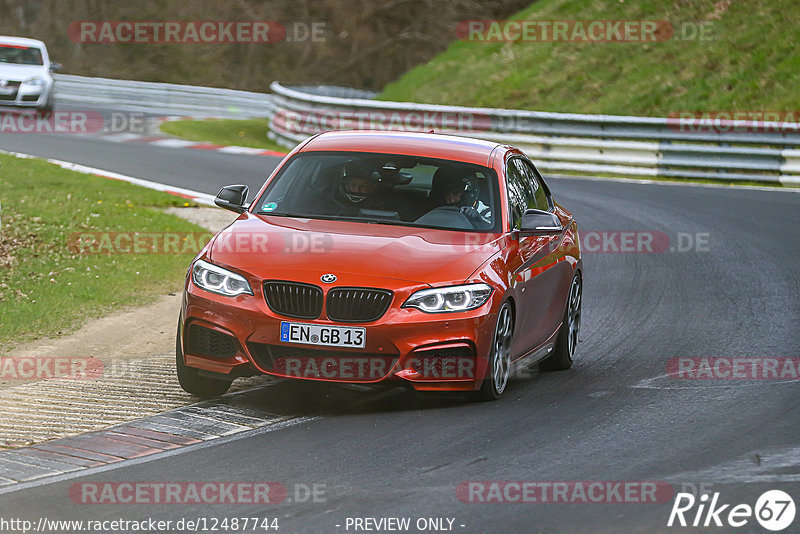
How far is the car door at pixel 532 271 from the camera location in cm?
846


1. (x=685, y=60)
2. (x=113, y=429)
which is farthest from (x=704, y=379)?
(x=685, y=60)

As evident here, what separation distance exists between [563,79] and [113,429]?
26.0 m

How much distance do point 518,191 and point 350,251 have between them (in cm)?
189

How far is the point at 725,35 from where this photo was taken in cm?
3133

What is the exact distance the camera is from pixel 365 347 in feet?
24.4

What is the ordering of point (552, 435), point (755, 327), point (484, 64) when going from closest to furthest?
point (552, 435) → point (755, 327) → point (484, 64)

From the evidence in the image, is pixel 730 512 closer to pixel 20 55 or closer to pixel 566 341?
pixel 566 341

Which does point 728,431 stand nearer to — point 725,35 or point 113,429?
point 113,429

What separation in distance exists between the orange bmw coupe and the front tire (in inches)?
0.5

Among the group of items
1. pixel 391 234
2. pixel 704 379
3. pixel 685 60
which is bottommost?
pixel 704 379

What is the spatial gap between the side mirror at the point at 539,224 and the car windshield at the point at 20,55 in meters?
24.2

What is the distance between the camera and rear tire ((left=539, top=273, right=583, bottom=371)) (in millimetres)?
9492

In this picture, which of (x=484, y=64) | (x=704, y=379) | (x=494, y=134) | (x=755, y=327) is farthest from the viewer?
(x=484, y=64)

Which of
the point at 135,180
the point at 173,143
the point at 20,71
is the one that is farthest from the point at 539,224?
the point at 20,71
